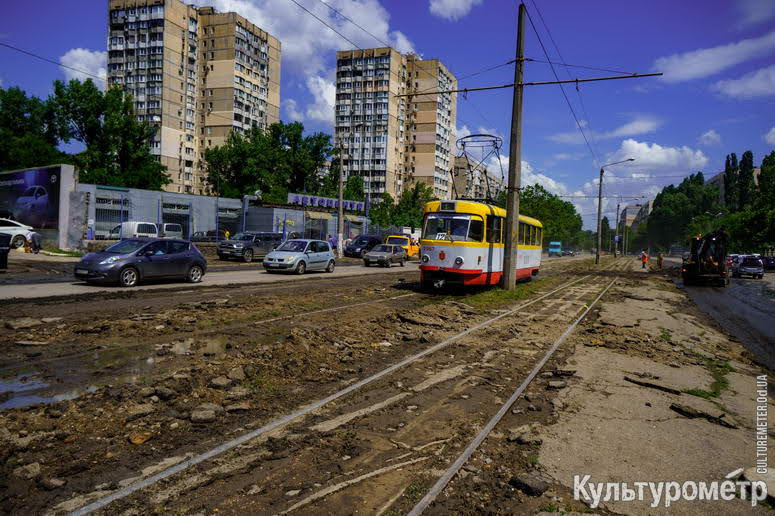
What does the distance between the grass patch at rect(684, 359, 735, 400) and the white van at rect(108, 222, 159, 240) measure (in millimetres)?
30260

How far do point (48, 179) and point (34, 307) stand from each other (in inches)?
849

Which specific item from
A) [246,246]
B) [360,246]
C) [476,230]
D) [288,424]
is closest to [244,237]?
[246,246]

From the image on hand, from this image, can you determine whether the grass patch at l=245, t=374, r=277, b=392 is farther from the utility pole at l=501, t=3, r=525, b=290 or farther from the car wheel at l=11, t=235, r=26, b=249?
the car wheel at l=11, t=235, r=26, b=249

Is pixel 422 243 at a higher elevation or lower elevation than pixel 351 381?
higher

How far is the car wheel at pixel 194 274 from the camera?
16.4m

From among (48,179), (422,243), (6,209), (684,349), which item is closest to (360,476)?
(684,349)

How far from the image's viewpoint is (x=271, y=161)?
67.2 metres

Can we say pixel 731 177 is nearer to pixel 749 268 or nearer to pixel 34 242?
pixel 749 268

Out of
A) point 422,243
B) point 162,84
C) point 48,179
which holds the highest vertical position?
point 162,84

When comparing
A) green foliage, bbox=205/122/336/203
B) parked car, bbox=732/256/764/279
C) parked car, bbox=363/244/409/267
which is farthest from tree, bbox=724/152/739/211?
parked car, bbox=363/244/409/267

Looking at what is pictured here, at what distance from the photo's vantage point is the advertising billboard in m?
26.9

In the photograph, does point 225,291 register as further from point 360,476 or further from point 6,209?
point 6,209

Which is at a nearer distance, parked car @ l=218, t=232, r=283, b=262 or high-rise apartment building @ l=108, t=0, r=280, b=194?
parked car @ l=218, t=232, r=283, b=262

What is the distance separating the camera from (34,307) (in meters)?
10.2
